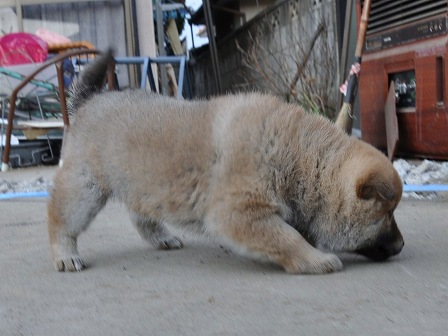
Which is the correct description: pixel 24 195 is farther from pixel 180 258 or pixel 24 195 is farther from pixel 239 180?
pixel 239 180

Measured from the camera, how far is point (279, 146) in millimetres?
3516

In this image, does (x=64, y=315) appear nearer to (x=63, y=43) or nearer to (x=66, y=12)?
(x=63, y=43)

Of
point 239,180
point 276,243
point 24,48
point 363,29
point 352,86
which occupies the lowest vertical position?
point 276,243

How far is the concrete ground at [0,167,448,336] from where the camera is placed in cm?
276

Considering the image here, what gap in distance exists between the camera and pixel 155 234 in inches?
171

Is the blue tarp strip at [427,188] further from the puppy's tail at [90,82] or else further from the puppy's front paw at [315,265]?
the puppy's tail at [90,82]

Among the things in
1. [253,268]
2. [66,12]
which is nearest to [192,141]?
[253,268]

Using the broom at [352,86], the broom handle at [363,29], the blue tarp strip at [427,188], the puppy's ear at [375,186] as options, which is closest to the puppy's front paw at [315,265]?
the puppy's ear at [375,186]

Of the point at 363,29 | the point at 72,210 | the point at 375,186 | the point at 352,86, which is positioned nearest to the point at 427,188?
the point at 352,86

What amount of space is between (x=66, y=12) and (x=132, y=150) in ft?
25.5

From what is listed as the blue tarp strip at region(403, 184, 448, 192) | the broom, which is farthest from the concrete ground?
the broom

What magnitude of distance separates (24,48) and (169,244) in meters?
6.06

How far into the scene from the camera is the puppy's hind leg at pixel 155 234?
14.2 ft

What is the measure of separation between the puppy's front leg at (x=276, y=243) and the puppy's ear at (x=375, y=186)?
0.33 meters
